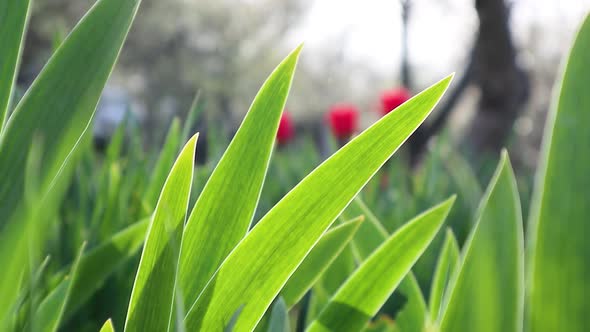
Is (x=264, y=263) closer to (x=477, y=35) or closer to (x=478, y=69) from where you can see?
(x=477, y=35)

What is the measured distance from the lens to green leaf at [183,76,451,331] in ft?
0.77

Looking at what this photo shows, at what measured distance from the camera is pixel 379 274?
29 cm

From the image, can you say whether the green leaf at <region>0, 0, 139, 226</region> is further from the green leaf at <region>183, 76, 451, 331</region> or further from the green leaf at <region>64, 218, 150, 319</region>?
the green leaf at <region>64, 218, 150, 319</region>

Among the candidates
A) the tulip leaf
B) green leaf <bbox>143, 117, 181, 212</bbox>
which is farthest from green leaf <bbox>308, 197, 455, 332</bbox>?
green leaf <bbox>143, 117, 181, 212</bbox>

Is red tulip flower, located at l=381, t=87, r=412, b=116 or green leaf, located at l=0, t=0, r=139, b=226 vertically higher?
green leaf, located at l=0, t=0, r=139, b=226

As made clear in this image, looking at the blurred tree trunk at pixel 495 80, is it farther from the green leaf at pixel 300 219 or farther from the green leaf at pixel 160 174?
the green leaf at pixel 300 219

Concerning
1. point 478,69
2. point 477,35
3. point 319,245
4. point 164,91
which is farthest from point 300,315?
point 164,91

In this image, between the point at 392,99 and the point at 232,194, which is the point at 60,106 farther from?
the point at 392,99

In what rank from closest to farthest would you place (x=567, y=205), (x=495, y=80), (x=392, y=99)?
1. (x=567, y=205)
2. (x=392, y=99)
3. (x=495, y=80)

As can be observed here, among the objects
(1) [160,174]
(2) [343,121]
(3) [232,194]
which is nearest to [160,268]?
(3) [232,194]

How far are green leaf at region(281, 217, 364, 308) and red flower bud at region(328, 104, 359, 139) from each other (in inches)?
71.1

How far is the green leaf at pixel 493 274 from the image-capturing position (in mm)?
195

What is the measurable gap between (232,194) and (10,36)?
10 cm

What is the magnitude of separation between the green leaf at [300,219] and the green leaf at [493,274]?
0.05 m
